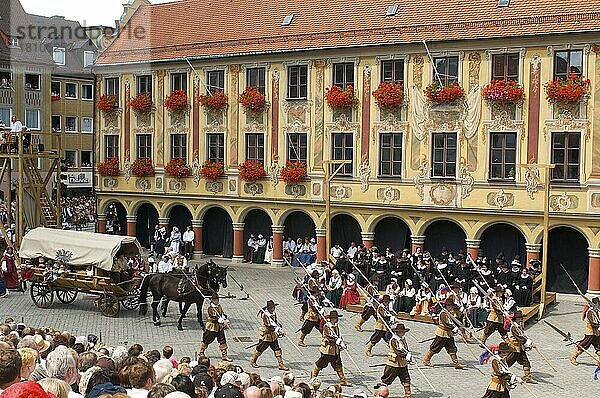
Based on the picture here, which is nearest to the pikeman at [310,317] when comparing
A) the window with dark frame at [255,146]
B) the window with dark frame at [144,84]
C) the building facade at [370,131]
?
the building facade at [370,131]

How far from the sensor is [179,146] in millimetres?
37344

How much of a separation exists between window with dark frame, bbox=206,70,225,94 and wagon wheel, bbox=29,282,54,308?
46.1 ft

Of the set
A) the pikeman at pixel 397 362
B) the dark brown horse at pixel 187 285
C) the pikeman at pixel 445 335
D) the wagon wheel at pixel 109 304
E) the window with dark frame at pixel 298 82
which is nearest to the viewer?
the pikeman at pixel 397 362

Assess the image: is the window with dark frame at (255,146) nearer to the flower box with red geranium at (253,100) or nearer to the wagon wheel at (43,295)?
the flower box with red geranium at (253,100)

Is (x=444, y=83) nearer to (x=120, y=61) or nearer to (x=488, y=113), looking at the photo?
(x=488, y=113)

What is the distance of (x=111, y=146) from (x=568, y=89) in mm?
21635

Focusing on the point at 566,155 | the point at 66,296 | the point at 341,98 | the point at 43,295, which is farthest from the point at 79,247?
the point at 566,155

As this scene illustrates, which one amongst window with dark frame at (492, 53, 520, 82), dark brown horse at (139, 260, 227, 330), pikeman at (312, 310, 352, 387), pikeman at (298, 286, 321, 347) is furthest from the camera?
window with dark frame at (492, 53, 520, 82)

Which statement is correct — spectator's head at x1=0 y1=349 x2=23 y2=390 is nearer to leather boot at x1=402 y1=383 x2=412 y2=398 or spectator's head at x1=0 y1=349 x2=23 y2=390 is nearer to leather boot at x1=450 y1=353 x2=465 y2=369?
leather boot at x1=402 y1=383 x2=412 y2=398


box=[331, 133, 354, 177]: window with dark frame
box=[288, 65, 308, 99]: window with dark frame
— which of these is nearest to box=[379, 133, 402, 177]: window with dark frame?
box=[331, 133, 354, 177]: window with dark frame

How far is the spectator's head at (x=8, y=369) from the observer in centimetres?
659

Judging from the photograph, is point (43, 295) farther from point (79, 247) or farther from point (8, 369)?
point (8, 369)

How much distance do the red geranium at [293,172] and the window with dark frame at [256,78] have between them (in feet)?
11.6

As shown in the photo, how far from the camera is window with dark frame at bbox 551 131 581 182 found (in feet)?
91.6
